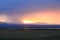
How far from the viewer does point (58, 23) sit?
107 centimetres

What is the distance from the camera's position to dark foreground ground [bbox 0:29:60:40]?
1.04 meters

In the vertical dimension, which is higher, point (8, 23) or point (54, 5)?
point (54, 5)

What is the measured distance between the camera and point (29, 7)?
3.60 ft

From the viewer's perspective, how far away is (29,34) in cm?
104

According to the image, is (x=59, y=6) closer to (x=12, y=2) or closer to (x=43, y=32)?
(x=43, y=32)

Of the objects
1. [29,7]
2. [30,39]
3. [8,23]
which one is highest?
[29,7]

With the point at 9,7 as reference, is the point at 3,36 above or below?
below

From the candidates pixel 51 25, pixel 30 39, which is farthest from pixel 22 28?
pixel 51 25

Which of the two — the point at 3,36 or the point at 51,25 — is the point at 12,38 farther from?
the point at 51,25

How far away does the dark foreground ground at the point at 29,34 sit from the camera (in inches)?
40.9

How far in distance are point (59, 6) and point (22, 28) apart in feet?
1.06

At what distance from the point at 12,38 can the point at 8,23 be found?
4.3 inches

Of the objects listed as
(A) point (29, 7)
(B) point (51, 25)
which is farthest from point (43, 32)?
(A) point (29, 7)

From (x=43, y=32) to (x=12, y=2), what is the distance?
0.32 metres
